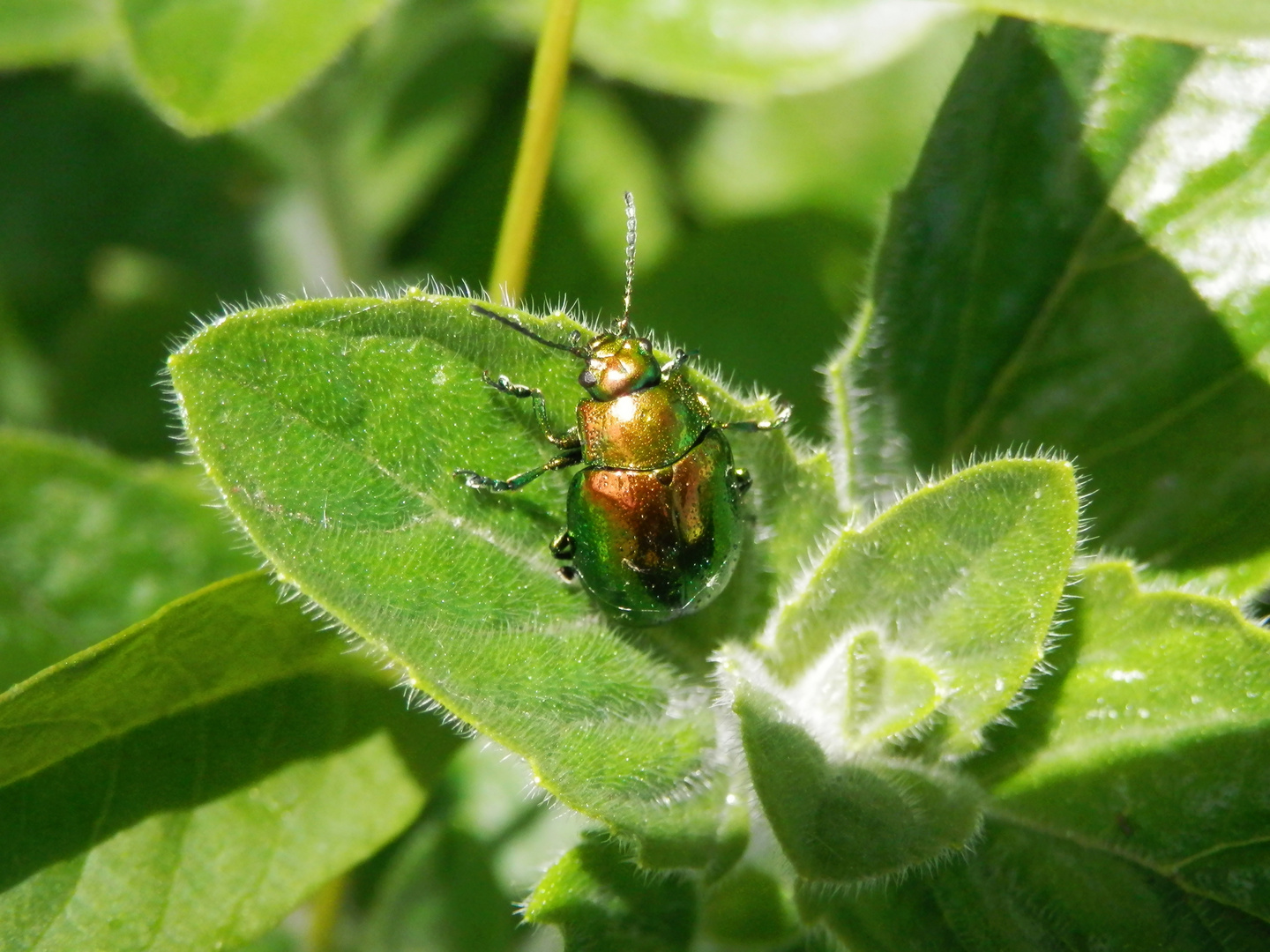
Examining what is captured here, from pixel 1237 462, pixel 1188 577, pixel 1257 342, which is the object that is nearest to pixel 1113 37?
pixel 1257 342

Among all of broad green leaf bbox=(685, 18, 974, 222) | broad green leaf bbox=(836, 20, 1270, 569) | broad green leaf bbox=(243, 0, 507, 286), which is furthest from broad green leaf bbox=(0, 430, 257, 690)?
broad green leaf bbox=(685, 18, 974, 222)

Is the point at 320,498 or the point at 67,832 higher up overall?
the point at 320,498

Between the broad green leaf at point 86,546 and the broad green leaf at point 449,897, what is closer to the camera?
the broad green leaf at point 86,546

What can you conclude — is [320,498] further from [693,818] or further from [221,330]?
[693,818]

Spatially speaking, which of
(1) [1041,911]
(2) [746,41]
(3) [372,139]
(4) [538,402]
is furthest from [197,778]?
(3) [372,139]

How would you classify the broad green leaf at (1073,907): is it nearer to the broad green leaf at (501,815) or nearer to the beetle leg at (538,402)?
the beetle leg at (538,402)

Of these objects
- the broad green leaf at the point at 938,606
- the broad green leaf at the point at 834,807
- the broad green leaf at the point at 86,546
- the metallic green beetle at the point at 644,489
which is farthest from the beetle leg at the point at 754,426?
the broad green leaf at the point at 86,546

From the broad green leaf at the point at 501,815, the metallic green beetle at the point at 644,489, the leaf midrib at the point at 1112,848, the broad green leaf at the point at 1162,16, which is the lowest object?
the broad green leaf at the point at 501,815
